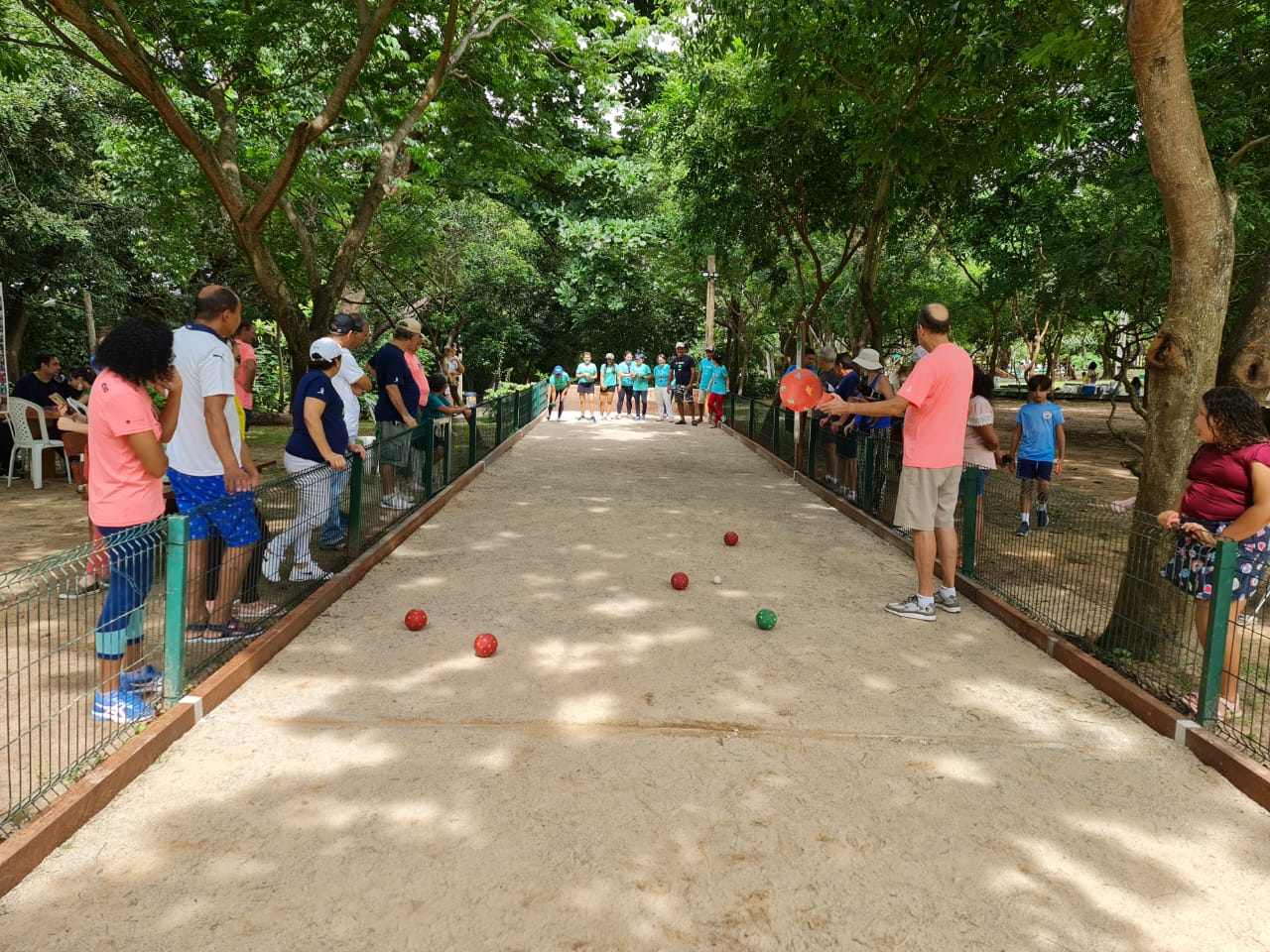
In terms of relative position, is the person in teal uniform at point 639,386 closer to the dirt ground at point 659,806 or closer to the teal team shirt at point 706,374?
the teal team shirt at point 706,374

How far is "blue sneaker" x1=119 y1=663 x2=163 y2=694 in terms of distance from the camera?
4020 mm

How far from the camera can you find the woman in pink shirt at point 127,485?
3.89 meters

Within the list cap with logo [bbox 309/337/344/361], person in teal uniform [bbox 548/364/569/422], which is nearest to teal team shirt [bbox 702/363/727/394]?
person in teal uniform [bbox 548/364/569/422]

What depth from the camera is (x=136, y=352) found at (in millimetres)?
3928

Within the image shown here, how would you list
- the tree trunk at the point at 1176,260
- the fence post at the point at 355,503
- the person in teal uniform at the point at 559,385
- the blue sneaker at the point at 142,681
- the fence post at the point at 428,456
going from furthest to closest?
the person in teal uniform at the point at 559,385, the fence post at the point at 428,456, the fence post at the point at 355,503, the tree trunk at the point at 1176,260, the blue sneaker at the point at 142,681

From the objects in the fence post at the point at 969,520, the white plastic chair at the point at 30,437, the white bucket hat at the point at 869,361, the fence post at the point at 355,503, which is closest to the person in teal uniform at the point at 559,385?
the white plastic chair at the point at 30,437

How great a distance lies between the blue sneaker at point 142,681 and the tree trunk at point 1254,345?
6.81 m

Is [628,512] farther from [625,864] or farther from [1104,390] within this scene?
[1104,390]

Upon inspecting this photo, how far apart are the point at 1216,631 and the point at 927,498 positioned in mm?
2094

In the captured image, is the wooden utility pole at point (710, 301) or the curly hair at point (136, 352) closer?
the curly hair at point (136, 352)

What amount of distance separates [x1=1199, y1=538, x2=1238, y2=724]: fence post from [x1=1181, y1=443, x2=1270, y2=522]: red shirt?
292 millimetres

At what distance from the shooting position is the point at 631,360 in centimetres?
2433

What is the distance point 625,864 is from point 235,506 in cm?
296

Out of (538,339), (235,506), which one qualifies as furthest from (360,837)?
(538,339)
